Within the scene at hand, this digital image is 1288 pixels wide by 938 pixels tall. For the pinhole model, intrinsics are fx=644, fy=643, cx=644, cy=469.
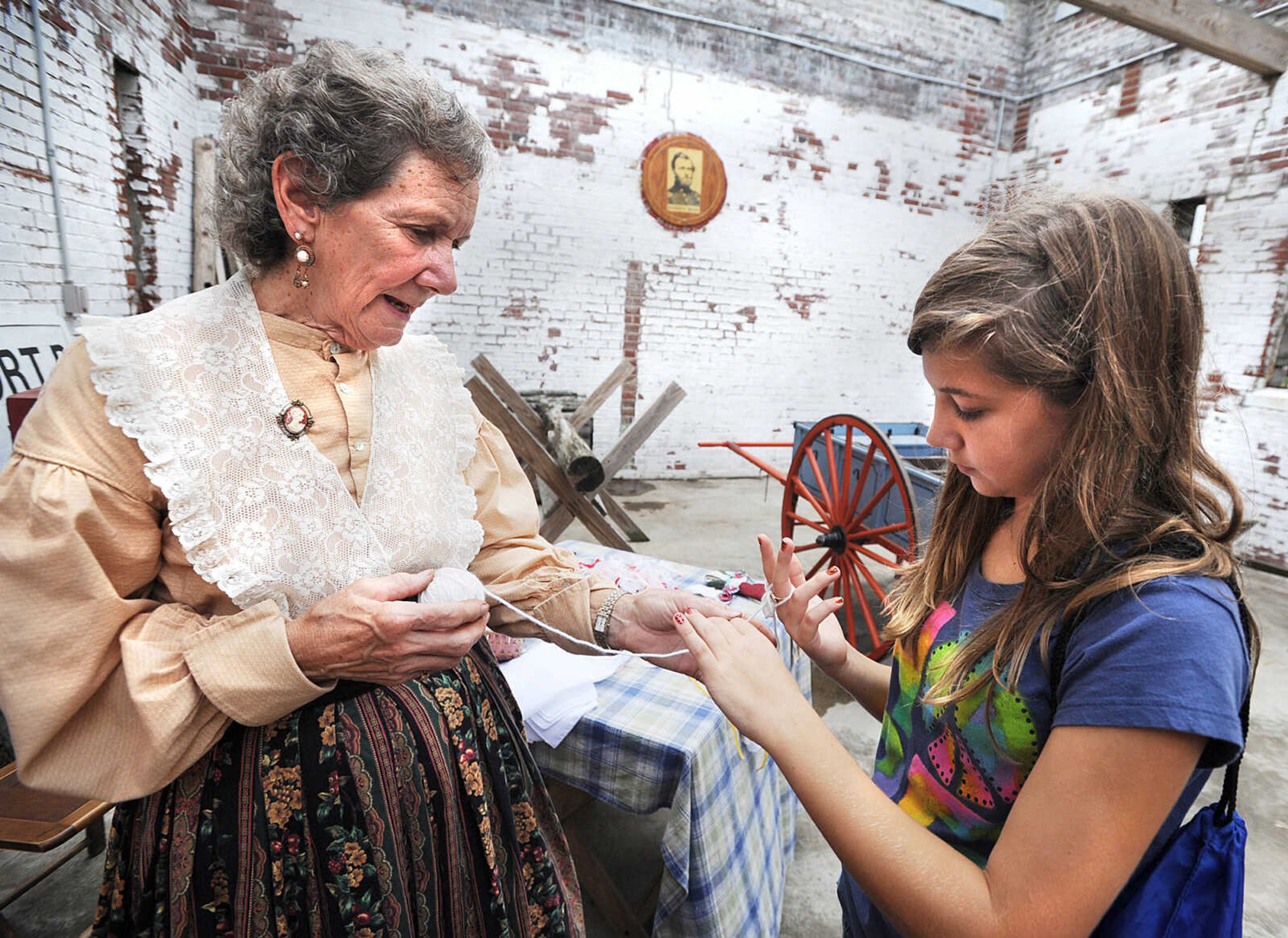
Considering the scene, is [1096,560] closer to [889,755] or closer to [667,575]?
[889,755]

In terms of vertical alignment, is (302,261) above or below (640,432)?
above

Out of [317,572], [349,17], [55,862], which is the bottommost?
[55,862]

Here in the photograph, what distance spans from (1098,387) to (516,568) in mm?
1063

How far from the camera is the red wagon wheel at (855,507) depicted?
325 centimetres

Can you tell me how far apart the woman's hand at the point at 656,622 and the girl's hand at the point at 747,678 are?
26 centimetres

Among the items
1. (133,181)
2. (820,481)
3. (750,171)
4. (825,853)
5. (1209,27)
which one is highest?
(1209,27)

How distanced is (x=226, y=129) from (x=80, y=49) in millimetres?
3661

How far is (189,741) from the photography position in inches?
34.8

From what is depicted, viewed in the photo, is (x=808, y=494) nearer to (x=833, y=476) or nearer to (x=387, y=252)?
(x=833, y=476)

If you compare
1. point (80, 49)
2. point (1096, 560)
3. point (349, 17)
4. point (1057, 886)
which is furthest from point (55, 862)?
point (349, 17)

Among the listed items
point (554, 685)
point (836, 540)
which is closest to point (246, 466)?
point (554, 685)

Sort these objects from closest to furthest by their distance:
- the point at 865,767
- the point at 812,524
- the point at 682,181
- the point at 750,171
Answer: the point at 865,767 → the point at 812,524 → the point at 682,181 → the point at 750,171

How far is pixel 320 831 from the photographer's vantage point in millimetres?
976

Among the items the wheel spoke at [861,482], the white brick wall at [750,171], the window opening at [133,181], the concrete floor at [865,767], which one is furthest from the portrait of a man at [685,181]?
the window opening at [133,181]
